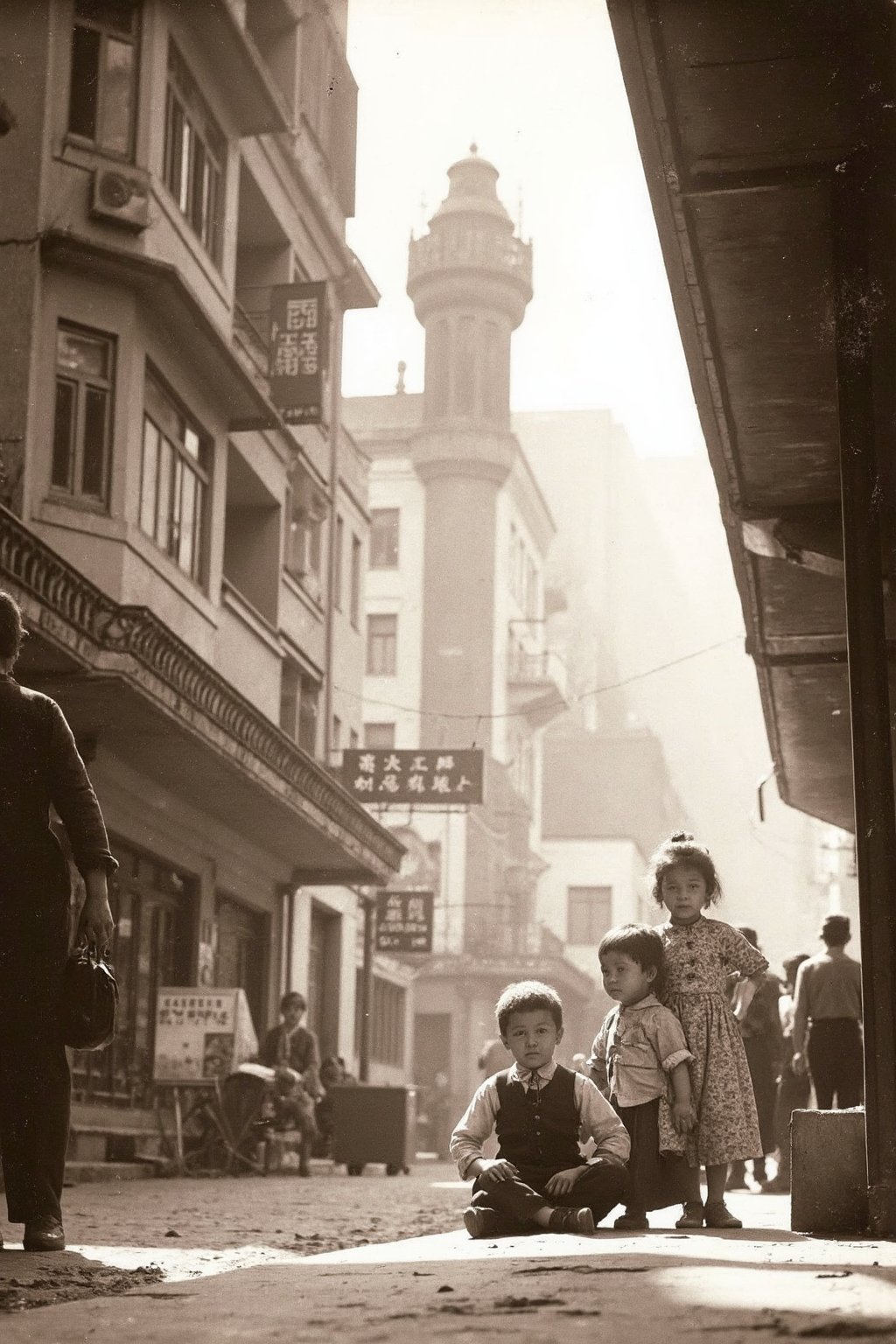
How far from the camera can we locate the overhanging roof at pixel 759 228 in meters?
6.94

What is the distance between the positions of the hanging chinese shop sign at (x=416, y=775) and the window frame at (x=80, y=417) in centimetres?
1571

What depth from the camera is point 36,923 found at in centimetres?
614

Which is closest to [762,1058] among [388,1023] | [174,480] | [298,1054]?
[298,1054]

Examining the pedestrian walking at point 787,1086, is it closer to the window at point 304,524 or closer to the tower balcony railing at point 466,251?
the window at point 304,524

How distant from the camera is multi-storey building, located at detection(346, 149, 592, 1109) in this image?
56.0 meters

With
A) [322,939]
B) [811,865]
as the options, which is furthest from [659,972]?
[811,865]

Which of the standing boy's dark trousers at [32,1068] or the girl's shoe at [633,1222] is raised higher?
the standing boy's dark trousers at [32,1068]

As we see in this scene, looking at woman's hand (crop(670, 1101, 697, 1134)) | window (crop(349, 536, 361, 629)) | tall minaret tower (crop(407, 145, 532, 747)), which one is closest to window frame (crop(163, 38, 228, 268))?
window (crop(349, 536, 361, 629))

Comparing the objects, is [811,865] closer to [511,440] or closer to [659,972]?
[511,440]

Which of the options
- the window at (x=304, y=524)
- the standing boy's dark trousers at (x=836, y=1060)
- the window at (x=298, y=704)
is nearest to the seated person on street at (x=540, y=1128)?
the standing boy's dark trousers at (x=836, y=1060)

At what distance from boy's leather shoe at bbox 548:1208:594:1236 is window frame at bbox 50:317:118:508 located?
37.7ft

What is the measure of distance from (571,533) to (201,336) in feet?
217

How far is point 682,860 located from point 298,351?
16.5 metres

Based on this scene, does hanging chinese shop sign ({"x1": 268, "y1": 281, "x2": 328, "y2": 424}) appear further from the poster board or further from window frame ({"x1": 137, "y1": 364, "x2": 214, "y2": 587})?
the poster board
